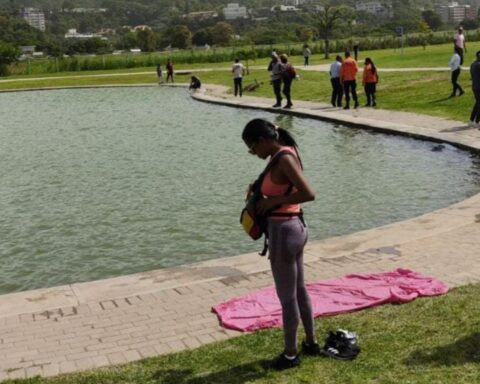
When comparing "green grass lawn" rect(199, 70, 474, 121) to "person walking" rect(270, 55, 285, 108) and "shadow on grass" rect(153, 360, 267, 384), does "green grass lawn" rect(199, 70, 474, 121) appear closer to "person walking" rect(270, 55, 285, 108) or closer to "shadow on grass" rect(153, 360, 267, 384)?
"person walking" rect(270, 55, 285, 108)

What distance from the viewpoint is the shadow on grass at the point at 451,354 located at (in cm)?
503

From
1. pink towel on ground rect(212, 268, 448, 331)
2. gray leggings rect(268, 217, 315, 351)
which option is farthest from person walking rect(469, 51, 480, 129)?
gray leggings rect(268, 217, 315, 351)

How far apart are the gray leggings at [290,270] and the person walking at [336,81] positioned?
18556mm

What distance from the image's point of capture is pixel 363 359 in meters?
5.16

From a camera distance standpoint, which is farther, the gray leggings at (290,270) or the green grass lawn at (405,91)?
the green grass lawn at (405,91)

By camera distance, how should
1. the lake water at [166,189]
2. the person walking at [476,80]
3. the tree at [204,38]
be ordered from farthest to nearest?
the tree at [204,38]
the person walking at [476,80]
the lake water at [166,189]

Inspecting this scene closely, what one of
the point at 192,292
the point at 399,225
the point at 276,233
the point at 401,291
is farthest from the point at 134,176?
the point at 276,233

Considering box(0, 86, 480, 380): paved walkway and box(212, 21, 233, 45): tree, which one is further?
box(212, 21, 233, 45): tree

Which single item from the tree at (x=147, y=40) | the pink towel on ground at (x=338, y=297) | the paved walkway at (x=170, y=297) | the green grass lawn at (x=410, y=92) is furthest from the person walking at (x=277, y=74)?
the tree at (x=147, y=40)

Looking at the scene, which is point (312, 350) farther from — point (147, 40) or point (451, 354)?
point (147, 40)

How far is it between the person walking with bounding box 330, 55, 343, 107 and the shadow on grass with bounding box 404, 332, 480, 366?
18352 mm

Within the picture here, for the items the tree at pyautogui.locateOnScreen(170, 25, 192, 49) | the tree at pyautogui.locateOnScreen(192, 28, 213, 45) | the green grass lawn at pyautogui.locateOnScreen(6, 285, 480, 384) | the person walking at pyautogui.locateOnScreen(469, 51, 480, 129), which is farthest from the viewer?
the tree at pyautogui.locateOnScreen(192, 28, 213, 45)

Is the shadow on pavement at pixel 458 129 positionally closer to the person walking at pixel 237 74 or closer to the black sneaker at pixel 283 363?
the black sneaker at pixel 283 363

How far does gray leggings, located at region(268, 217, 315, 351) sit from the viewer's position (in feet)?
15.6
